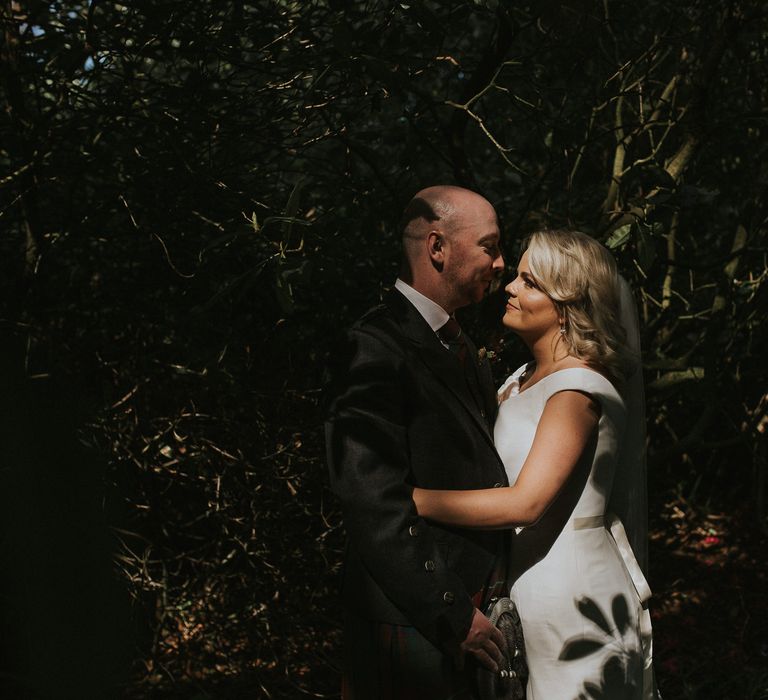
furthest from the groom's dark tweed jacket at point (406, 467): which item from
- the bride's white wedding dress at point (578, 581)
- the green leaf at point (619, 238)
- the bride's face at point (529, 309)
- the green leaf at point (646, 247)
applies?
the green leaf at point (619, 238)

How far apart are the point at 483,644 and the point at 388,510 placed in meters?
0.43

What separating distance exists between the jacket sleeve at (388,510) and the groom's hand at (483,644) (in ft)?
0.11

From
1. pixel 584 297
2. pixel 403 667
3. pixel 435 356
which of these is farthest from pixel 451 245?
pixel 403 667

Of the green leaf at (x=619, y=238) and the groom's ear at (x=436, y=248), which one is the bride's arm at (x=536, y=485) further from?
the green leaf at (x=619, y=238)

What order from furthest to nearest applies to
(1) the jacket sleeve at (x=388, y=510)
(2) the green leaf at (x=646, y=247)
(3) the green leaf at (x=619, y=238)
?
1. (3) the green leaf at (x=619, y=238)
2. (2) the green leaf at (x=646, y=247)
3. (1) the jacket sleeve at (x=388, y=510)

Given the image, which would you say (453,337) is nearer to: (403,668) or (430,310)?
(430,310)

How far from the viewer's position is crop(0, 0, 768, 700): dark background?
3312mm

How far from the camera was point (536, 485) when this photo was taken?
7.67ft

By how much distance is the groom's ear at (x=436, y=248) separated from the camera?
2.46 meters

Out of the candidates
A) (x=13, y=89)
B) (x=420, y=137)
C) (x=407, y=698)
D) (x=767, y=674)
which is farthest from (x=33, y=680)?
(x=767, y=674)

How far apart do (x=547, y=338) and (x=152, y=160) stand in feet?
5.69

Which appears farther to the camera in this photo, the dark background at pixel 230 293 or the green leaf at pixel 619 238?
the dark background at pixel 230 293

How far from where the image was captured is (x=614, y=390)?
252 cm

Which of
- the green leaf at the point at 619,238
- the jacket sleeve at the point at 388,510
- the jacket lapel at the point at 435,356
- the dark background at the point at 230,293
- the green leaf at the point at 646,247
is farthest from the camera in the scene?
the dark background at the point at 230,293
